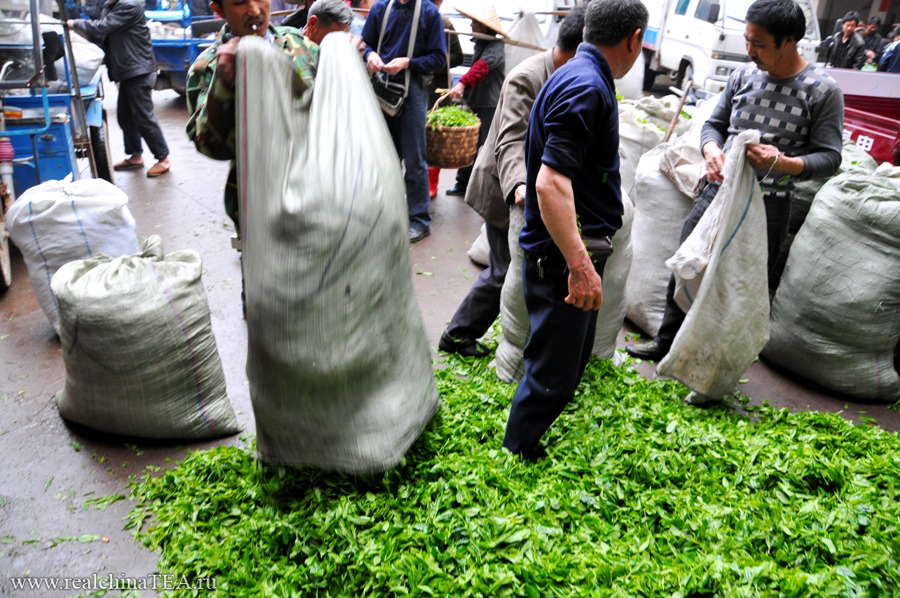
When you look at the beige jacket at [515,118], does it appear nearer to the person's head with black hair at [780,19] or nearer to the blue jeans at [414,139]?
the person's head with black hair at [780,19]

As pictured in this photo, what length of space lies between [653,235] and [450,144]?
2.11 metres

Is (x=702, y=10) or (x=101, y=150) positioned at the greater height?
(x=702, y=10)

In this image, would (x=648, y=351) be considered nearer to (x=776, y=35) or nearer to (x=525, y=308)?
(x=525, y=308)

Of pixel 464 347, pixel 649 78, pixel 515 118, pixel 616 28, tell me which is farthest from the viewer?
pixel 649 78

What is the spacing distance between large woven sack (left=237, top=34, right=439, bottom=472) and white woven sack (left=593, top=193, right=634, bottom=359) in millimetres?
1585

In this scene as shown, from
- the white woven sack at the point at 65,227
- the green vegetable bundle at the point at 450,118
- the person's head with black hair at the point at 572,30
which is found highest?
the person's head with black hair at the point at 572,30

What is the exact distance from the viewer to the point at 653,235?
4.41m

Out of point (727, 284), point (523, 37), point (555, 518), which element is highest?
point (523, 37)

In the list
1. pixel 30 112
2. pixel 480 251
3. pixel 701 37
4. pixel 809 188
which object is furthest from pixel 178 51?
pixel 809 188

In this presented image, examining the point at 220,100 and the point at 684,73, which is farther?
the point at 684,73

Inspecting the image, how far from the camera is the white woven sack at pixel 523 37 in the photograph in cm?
736

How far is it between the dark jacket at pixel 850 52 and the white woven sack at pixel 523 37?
657 cm

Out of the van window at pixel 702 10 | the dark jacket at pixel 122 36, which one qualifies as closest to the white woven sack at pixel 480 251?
the dark jacket at pixel 122 36

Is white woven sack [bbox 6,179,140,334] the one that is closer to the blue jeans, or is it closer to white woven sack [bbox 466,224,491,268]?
the blue jeans
